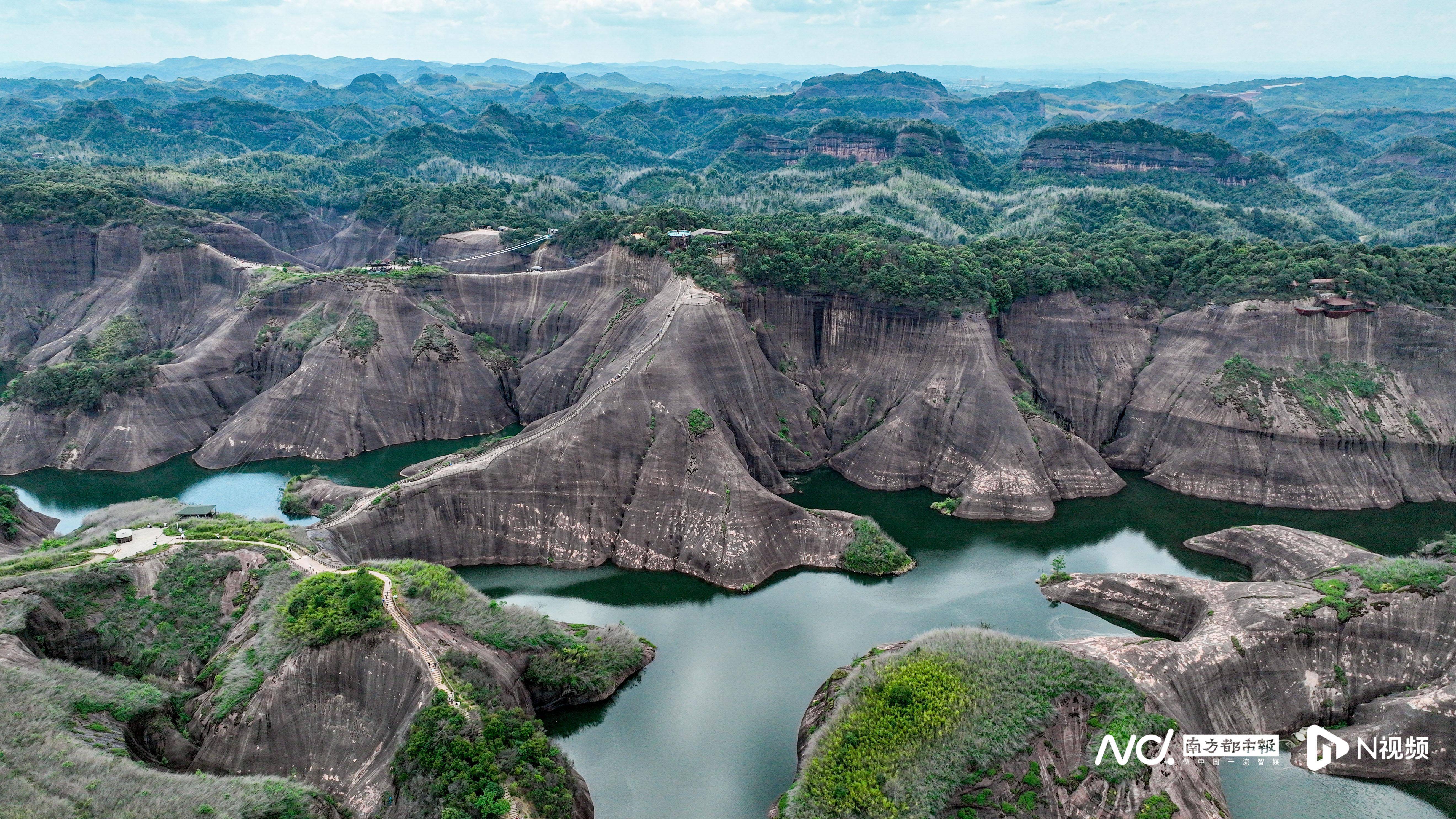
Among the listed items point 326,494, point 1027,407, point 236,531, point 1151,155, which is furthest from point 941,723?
point 1151,155

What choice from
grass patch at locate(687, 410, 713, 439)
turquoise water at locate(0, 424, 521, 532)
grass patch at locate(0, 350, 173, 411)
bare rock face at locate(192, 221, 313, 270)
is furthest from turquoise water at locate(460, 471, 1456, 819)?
bare rock face at locate(192, 221, 313, 270)

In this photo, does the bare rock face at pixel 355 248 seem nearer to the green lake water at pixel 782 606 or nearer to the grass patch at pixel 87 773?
the green lake water at pixel 782 606

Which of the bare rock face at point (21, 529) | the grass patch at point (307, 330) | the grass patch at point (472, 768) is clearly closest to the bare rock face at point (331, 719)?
the grass patch at point (472, 768)

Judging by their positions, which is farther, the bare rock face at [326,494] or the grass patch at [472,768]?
the bare rock face at [326,494]

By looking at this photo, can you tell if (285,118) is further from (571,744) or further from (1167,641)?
(1167,641)

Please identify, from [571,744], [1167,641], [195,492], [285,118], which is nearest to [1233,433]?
[1167,641]

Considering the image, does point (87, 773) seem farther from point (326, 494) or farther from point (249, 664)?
point (326, 494)

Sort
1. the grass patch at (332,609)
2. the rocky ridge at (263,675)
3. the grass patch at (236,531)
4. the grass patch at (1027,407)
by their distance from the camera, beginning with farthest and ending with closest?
1. the grass patch at (1027,407)
2. the grass patch at (236,531)
3. the grass patch at (332,609)
4. the rocky ridge at (263,675)
